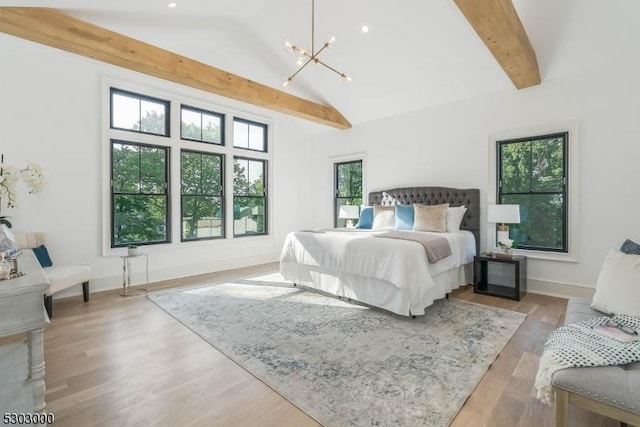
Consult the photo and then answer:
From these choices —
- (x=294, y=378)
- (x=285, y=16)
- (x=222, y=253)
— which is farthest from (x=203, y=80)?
(x=294, y=378)

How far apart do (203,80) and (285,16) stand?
148 centimetres

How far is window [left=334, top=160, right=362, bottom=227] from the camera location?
6273 mm

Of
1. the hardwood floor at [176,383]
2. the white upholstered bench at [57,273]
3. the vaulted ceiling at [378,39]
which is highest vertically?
the vaulted ceiling at [378,39]

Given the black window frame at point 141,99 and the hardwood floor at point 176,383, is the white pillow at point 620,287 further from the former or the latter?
the black window frame at point 141,99

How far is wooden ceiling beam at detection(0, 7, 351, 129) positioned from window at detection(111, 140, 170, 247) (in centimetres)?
138

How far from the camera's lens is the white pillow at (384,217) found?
494 cm

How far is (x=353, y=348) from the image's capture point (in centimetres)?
250

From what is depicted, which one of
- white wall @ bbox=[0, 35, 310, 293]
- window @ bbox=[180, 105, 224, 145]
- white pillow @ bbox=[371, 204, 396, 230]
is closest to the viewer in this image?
white wall @ bbox=[0, 35, 310, 293]

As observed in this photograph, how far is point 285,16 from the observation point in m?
4.27

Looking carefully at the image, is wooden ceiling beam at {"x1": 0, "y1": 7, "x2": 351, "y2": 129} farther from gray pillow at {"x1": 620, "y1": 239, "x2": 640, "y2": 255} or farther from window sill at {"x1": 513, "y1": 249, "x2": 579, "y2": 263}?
gray pillow at {"x1": 620, "y1": 239, "x2": 640, "y2": 255}

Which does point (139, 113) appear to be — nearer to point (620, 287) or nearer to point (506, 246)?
point (506, 246)

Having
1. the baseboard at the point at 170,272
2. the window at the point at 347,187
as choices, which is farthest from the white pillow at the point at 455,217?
the baseboard at the point at 170,272

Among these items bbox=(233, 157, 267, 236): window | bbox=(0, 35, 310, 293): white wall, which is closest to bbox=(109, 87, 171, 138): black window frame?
bbox=(0, 35, 310, 293): white wall

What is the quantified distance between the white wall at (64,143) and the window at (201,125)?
348mm
